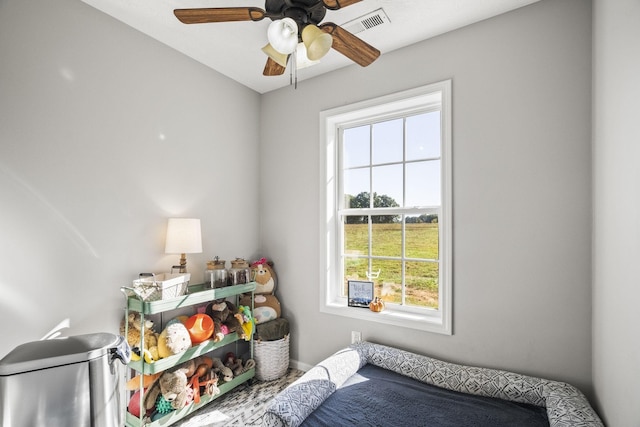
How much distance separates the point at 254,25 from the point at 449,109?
1.45 metres

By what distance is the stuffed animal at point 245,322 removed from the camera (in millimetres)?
2441

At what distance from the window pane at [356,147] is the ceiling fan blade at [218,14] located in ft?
5.07

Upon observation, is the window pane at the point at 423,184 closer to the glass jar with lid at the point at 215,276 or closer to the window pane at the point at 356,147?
the window pane at the point at 356,147

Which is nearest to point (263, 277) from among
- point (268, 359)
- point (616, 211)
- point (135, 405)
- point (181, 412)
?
point (268, 359)

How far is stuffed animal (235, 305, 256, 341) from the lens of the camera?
2441mm

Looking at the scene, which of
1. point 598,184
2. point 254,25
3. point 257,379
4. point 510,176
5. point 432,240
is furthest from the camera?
point 257,379

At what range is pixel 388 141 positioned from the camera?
2.62m

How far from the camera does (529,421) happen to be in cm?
160

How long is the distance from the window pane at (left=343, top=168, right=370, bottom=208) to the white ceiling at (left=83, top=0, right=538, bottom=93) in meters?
0.91

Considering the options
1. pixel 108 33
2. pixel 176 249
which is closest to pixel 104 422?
pixel 176 249

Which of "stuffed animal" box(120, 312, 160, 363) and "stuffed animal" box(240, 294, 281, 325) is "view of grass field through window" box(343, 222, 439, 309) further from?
"stuffed animal" box(120, 312, 160, 363)

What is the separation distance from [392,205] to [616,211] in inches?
57.1

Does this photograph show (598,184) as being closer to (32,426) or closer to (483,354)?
(483,354)

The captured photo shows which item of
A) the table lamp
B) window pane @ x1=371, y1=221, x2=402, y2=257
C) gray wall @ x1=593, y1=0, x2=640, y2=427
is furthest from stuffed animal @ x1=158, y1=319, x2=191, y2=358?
gray wall @ x1=593, y1=0, x2=640, y2=427
